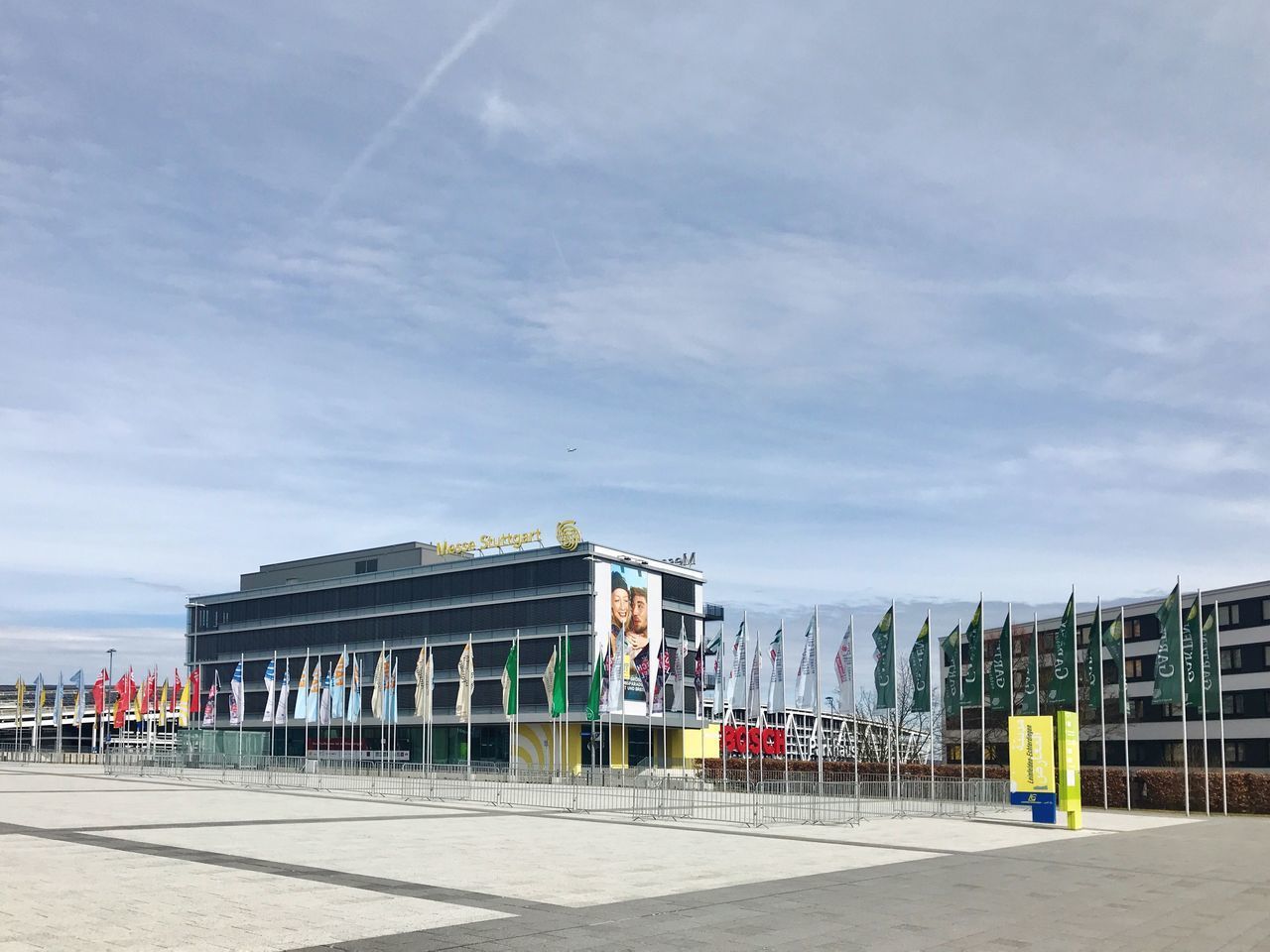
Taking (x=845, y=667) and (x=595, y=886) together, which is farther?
(x=845, y=667)

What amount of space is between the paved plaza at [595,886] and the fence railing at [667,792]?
580 cm

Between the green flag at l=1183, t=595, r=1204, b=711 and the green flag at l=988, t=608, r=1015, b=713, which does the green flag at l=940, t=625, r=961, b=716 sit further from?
the green flag at l=1183, t=595, r=1204, b=711

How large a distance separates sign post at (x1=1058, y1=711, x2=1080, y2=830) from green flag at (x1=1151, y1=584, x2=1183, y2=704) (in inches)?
541

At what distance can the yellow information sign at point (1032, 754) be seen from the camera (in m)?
46.2

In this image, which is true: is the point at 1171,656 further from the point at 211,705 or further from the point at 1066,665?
the point at 211,705

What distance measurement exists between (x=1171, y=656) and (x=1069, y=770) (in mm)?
15117

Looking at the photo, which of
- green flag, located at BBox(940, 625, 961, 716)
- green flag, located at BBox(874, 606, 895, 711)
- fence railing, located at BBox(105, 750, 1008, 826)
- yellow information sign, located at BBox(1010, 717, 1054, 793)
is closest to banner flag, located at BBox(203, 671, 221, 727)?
fence railing, located at BBox(105, 750, 1008, 826)

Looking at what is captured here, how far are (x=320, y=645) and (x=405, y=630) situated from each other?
1303cm

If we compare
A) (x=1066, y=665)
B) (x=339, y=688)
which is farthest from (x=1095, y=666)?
(x=339, y=688)

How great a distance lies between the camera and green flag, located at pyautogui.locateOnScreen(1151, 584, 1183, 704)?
56.5m

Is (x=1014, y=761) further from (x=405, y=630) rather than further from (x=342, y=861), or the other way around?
(x=405, y=630)

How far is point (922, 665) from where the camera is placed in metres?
59.2

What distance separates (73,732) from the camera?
19838 centimetres

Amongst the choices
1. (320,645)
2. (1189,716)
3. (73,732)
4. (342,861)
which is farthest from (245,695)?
(342,861)
